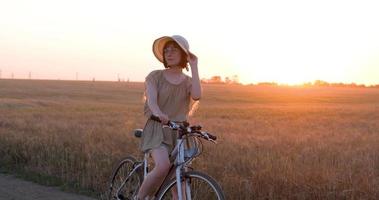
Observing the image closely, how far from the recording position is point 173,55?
574 centimetres

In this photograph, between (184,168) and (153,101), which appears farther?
(153,101)

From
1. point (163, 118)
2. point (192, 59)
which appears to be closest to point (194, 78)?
point (192, 59)

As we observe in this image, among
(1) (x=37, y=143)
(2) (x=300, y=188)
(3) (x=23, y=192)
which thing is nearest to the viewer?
(2) (x=300, y=188)

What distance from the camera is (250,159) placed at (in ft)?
32.0

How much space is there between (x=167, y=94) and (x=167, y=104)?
0.32 feet

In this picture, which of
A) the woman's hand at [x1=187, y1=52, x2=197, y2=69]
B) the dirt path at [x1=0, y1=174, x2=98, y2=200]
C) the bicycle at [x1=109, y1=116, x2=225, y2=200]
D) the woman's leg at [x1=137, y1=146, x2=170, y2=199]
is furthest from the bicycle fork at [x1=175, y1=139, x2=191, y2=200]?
the dirt path at [x1=0, y1=174, x2=98, y2=200]

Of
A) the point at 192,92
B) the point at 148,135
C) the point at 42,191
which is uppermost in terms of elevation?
the point at 192,92

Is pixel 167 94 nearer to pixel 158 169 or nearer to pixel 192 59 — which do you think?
pixel 192 59

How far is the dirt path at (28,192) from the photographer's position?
821 cm

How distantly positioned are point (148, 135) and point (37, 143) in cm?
603

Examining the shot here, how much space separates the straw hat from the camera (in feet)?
18.4

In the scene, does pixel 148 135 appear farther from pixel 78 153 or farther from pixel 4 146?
pixel 4 146

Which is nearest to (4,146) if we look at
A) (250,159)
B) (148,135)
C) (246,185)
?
(250,159)

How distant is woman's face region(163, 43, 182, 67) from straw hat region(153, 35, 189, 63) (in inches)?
3.0
